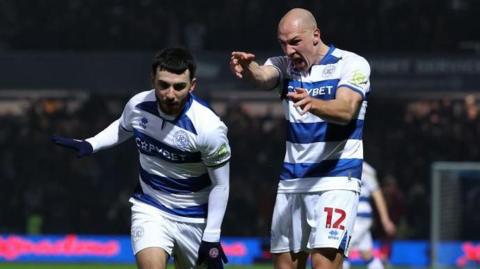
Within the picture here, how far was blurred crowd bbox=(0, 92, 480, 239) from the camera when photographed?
2733 centimetres

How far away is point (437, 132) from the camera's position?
27.6m

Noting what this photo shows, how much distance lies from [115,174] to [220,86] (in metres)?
2.91

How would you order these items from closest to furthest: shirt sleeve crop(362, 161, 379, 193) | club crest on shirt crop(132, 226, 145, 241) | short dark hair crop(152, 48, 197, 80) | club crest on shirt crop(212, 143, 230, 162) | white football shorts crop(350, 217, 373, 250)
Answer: short dark hair crop(152, 48, 197, 80) → club crest on shirt crop(212, 143, 230, 162) → club crest on shirt crop(132, 226, 145, 241) → shirt sleeve crop(362, 161, 379, 193) → white football shorts crop(350, 217, 373, 250)

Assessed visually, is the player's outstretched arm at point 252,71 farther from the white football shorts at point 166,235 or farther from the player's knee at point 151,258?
the player's knee at point 151,258

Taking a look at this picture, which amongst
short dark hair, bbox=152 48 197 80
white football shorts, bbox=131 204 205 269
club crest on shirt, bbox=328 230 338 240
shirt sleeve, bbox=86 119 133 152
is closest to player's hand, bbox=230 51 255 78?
short dark hair, bbox=152 48 197 80

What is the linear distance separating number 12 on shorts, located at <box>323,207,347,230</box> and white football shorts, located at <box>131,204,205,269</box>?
2.96 ft

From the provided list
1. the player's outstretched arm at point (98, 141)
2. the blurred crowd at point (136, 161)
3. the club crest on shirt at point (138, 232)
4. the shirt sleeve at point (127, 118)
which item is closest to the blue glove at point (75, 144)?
the player's outstretched arm at point (98, 141)

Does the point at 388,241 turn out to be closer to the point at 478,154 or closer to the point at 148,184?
the point at 478,154

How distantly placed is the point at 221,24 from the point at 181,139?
65.0 feet

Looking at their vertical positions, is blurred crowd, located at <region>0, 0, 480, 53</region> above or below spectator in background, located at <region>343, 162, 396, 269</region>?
above

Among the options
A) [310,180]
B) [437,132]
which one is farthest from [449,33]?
[310,180]

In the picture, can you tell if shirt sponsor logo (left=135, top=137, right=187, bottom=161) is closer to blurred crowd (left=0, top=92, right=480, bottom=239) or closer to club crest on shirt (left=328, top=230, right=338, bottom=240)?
club crest on shirt (left=328, top=230, right=338, bottom=240)

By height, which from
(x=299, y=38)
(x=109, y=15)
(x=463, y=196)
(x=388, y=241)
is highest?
(x=299, y=38)

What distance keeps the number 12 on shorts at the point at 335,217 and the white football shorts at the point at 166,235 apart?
0.90 meters
